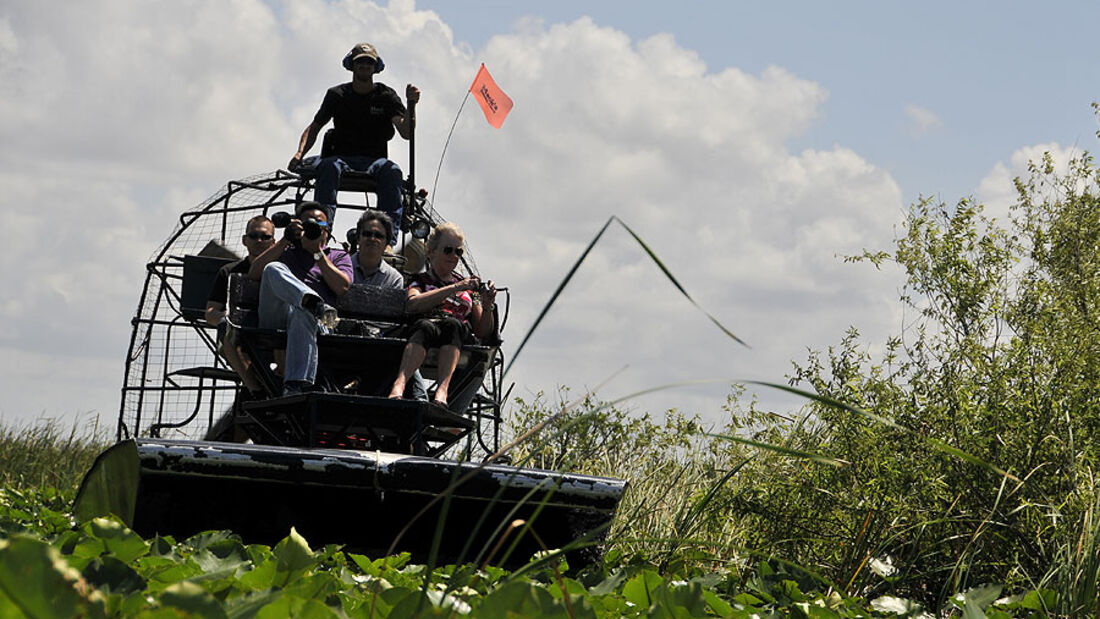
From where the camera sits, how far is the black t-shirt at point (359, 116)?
780 centimetres

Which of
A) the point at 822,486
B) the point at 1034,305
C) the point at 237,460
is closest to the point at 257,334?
the point at 237,460

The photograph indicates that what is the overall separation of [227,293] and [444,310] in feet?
4.78

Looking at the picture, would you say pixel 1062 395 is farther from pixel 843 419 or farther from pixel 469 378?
pixel 469 378

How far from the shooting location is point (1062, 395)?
5168 mm

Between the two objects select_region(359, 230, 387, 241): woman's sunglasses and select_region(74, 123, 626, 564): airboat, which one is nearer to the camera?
select_region(74, 123, 626, 564): airboat

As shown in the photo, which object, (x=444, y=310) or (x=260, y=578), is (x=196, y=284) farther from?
(x=260, y=578)

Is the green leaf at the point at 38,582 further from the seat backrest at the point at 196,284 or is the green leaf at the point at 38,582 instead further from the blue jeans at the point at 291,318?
the seat backrest at the point at 196,284

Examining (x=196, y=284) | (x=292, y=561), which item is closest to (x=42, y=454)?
(x=196, y=284)

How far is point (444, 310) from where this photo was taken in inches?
236

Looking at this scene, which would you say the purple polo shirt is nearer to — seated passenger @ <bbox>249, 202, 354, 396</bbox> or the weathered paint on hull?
seated passenger @ <bbox>249, 202, 354, 396</bbox>

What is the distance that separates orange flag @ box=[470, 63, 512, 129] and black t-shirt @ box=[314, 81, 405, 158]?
1734 mm

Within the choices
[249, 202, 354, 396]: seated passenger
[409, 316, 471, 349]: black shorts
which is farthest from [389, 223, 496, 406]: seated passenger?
[249, 202, 354, 396]: seated passenger

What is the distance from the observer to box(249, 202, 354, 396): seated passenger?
5.33 meters

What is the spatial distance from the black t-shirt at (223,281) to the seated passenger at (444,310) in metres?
1.18
